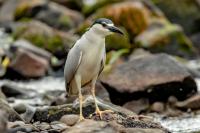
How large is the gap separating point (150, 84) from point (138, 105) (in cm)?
56

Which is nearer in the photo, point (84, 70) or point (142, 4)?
point (84, 70)

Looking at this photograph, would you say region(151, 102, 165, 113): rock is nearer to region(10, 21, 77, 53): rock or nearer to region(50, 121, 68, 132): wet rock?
region(50, 121, 68, 132): wet rock

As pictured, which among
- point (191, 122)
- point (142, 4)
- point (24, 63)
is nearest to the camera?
point (191, 122)

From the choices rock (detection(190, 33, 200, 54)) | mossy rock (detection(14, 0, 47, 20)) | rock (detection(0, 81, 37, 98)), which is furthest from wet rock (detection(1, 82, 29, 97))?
mossy rock (detection(14, 0, 47, 20))

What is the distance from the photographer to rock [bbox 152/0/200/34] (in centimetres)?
2696

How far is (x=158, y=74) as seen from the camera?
15.8 metres

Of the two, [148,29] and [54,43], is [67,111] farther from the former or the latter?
[148,29]

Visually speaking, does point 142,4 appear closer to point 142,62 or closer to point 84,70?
point 142,62

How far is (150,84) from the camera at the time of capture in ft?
51.1

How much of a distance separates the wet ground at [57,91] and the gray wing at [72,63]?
2.86m

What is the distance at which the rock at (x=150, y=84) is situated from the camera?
15477 mm

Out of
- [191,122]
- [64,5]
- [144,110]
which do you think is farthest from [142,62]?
[64,5]

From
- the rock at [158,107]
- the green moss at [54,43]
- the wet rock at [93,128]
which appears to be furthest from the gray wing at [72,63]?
the green moss at [54,43]

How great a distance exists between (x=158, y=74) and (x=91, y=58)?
5.54m
